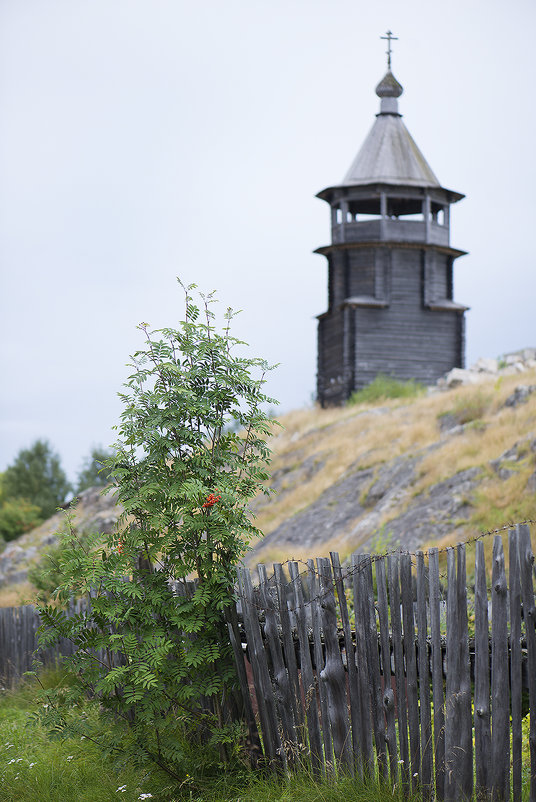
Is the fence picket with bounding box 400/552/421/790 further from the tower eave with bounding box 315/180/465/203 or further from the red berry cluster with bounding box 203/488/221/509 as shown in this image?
the tower eave with bounding box 315/180/465/203

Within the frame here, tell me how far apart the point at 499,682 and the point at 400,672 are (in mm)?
639

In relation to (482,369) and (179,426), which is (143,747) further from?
(482,369)

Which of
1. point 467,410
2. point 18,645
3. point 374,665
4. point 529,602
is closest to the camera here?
point 529,602

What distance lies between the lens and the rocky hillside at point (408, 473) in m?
15.2

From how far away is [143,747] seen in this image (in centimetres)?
583

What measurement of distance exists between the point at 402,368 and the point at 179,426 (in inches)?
1136

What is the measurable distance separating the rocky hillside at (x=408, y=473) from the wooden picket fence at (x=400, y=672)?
13.6 ft

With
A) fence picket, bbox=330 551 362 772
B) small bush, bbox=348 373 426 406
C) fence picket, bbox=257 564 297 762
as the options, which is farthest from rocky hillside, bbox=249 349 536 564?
fence picket, bbox=330 551 362 772

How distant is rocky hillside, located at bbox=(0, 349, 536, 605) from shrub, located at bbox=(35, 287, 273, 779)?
3.35 meters

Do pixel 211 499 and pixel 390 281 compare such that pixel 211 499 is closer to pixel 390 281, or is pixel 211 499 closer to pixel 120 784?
pixel 120 784

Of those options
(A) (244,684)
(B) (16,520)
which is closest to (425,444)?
(A) (244,684)

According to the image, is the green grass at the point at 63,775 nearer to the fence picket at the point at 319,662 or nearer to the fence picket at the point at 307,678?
the fence picket at the point at 307,678

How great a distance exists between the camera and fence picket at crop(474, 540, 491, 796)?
460 cm

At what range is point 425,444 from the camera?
22.2 m
